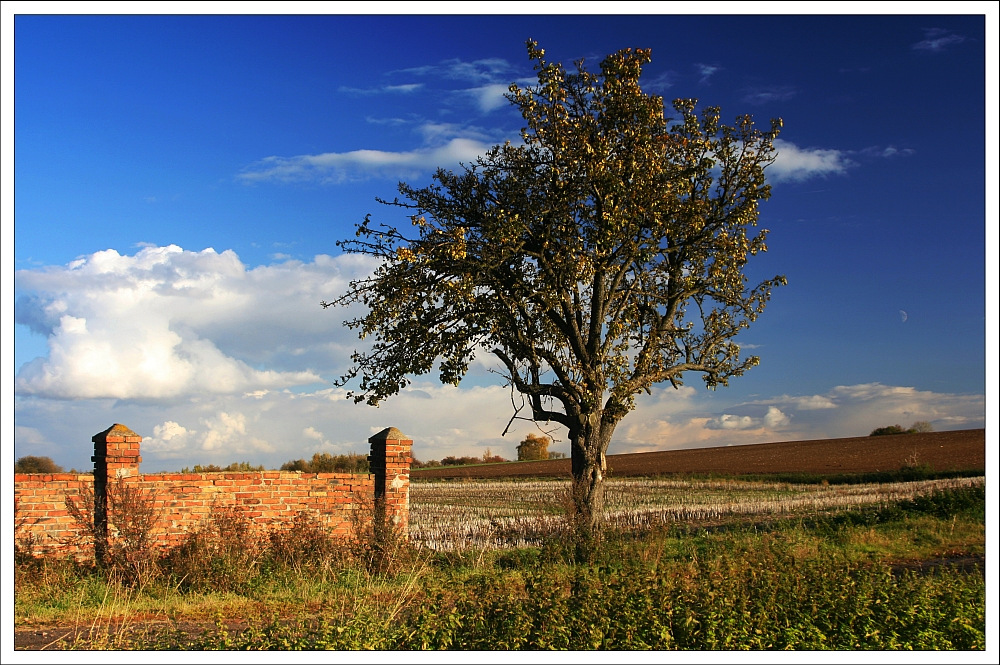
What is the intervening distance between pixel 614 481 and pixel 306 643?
31968 mm

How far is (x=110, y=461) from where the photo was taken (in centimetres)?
1347

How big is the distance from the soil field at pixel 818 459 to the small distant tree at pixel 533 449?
23.0 feet

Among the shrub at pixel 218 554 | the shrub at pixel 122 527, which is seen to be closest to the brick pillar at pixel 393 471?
the shrub at pixel 218 554

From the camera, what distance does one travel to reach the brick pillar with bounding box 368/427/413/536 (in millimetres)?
15383

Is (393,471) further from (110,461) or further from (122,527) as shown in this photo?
(110,461)

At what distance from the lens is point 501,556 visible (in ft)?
48.6

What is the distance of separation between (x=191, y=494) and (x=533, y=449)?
50.8 meters

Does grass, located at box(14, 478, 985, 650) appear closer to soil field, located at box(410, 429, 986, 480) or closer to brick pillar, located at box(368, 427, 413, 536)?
brick pillar, located at box(368, 427, 413, 536)

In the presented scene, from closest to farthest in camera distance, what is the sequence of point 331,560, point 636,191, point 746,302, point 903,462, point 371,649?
point 371,649 < point 331,560 < point 636,191 < point 746,302 < point 903,462

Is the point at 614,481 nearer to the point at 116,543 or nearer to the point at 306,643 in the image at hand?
the point at 116,543

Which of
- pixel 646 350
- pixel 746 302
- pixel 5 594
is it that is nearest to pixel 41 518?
pixel 5 594

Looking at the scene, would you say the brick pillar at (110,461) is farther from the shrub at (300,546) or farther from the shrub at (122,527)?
the shrub at (300,546)

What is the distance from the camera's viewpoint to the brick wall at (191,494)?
13.1 m

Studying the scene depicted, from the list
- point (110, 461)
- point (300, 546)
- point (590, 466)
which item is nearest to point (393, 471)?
point (300, 546)
